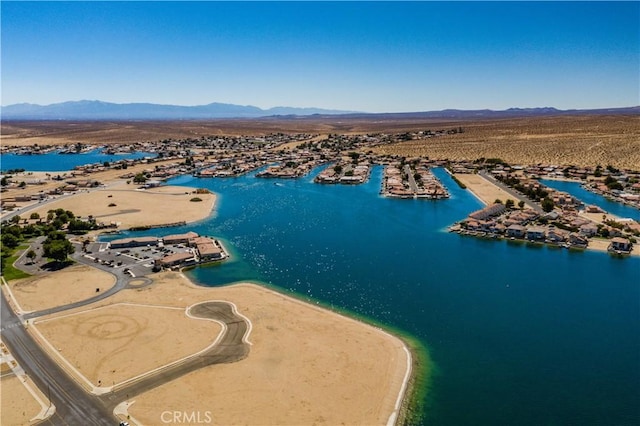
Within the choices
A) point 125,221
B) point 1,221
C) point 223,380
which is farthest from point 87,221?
point 223,380

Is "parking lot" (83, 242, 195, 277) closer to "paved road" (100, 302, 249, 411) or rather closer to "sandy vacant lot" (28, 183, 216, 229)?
"paved road" (100, 302, 249, 411)

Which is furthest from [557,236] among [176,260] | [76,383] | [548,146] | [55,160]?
[55,160]

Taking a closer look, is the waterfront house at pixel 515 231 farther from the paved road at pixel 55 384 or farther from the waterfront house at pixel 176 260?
the paved road at pixel 55 384

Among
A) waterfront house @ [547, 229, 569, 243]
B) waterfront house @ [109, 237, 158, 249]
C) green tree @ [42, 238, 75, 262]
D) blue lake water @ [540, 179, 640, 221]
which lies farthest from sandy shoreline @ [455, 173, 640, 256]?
green tree @ [42, 238, 75, 262]

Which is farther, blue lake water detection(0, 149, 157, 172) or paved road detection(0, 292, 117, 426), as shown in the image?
blue lake water detection(0, 149, 157, 172)

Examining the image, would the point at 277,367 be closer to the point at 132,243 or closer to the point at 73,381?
the point at 73,381

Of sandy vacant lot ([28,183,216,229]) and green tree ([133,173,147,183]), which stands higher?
green tree ([133,173,147,183])

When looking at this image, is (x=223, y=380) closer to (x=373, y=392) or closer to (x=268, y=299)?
(x=373, y=392)

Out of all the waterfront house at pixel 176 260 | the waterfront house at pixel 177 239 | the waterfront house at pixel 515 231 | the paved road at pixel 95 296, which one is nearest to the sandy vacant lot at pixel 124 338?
the paved road at pixel 95 296
